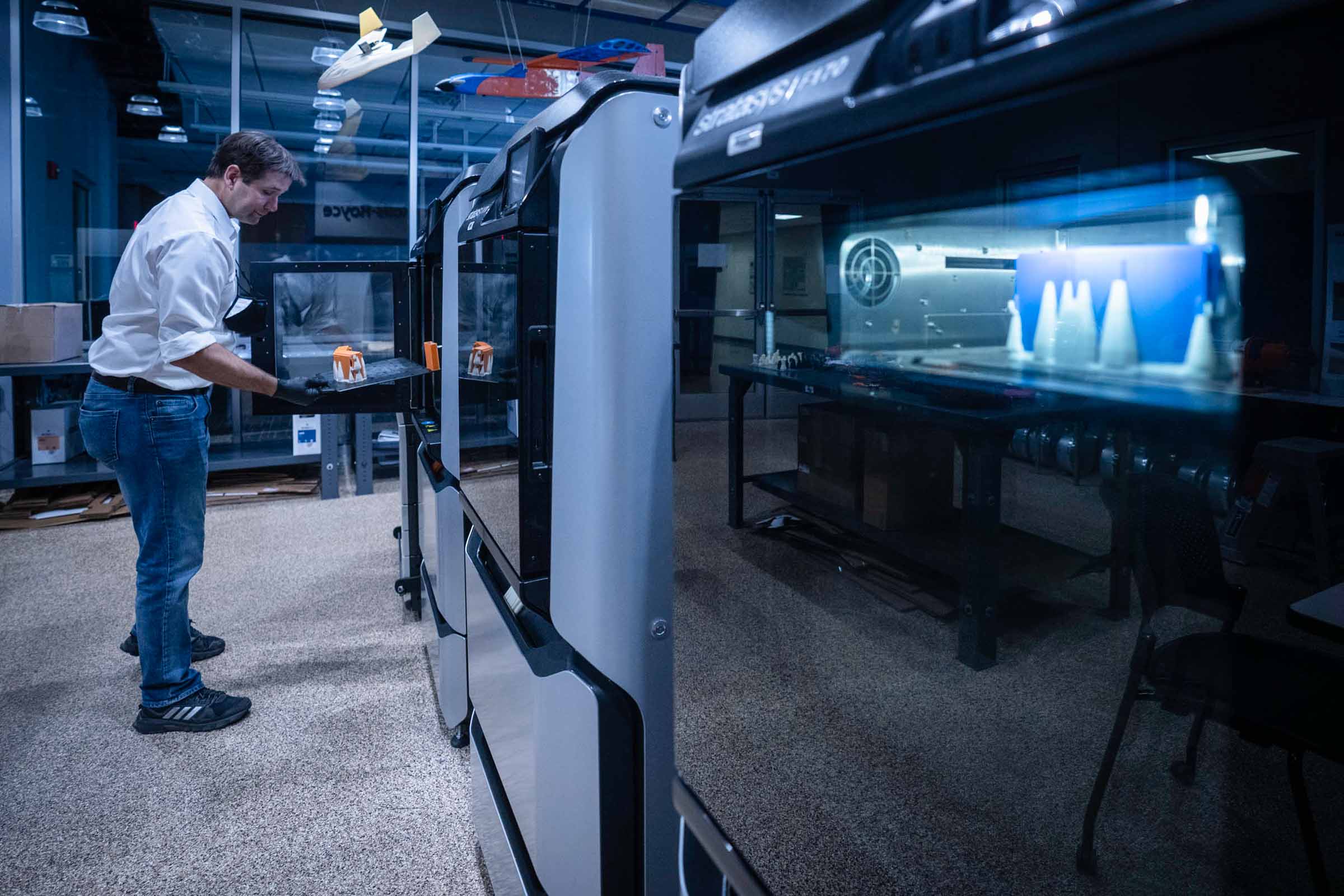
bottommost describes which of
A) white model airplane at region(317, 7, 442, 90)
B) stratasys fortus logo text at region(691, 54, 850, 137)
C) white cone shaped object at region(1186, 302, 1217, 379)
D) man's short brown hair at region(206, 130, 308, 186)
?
white cone shaped object at region(1186, 302, 1217, 379)

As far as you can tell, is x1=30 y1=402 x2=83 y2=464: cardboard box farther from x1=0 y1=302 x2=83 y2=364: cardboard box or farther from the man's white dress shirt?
the man's white dress shirt

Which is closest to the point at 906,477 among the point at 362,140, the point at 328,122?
the point at 362,140

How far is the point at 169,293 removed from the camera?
2.14 meters

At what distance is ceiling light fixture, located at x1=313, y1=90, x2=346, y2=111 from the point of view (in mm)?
6227

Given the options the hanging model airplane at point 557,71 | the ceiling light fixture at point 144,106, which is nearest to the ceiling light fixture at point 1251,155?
the hanging model airplane at point 557,71

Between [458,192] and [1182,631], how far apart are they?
170 centimetres

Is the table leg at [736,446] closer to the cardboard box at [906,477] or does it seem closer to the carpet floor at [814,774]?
the carpet floor at [814,774]

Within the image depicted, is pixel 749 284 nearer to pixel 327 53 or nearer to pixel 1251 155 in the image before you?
pixel 1251 155

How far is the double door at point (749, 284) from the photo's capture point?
67 cm

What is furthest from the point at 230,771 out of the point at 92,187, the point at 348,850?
the point at 92,187

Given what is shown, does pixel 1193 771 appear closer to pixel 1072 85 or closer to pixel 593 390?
pixel 1072 85

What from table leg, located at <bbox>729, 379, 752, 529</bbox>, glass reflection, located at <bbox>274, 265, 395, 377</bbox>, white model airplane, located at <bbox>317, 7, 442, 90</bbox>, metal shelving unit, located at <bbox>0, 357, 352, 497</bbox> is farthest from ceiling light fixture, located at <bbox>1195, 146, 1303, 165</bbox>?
glass reflection, located at <bbox>274, 265, 395, 377</bbox>

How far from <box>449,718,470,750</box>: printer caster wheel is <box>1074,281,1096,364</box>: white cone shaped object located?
216 cm

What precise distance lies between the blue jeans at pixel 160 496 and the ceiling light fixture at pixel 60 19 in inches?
153
